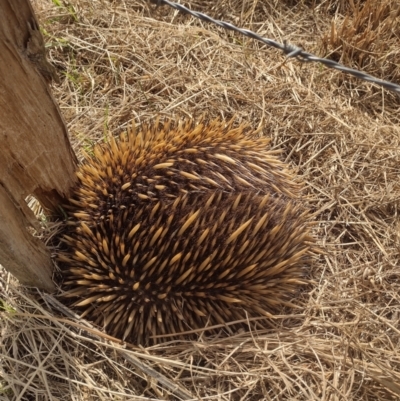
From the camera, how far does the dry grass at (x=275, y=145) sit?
1.87m

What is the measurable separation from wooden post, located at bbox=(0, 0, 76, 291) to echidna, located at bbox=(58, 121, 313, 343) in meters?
0.10

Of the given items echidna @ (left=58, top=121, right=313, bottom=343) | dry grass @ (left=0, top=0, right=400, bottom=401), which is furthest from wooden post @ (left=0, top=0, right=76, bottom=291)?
dry grass @ (left=0, top=0, right=400, bottom=401)

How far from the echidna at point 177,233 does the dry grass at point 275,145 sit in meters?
0.13

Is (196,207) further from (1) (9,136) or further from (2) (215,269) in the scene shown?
(1) (9,136)

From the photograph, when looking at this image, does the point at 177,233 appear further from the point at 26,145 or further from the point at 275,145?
the point at 275,145

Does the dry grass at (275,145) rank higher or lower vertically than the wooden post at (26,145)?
lower

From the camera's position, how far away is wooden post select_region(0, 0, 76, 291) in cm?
138

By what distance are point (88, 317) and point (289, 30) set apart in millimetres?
1965

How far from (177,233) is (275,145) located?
0.95 metres

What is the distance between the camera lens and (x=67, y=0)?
2.93 metres

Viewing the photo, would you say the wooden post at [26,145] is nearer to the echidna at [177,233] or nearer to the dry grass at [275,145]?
the echidna at [177,233]

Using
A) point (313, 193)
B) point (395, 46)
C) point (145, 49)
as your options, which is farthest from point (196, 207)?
point (395, 46)

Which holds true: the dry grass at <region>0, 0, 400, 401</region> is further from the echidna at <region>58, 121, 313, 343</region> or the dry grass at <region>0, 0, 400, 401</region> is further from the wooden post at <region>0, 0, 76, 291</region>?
the wooden post at <region>0, 0, 76, 291</region>

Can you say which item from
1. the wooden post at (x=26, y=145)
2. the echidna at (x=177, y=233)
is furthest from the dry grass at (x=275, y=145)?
the wooden post at (x=26, y=145)
